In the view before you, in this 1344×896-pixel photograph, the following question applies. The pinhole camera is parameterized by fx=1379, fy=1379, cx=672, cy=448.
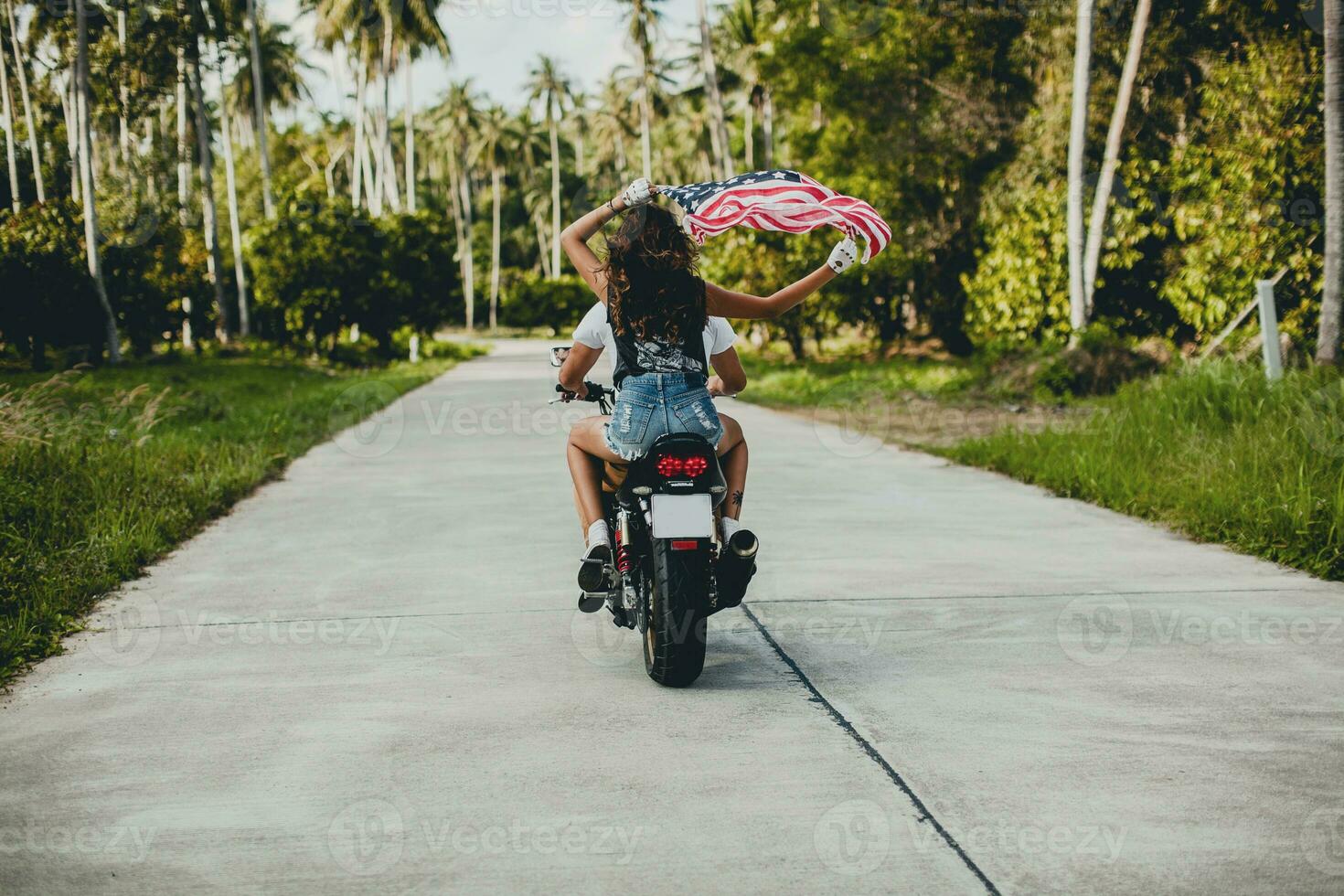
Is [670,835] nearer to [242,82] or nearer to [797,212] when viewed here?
[797,212]

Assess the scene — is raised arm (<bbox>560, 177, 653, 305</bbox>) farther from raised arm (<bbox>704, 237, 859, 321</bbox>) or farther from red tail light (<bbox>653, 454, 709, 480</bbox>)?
red tail light (<bbox>653, 454, 709, 480</bbox>)

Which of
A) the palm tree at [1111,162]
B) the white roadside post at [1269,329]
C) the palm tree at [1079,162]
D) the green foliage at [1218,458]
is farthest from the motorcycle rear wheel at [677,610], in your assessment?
the palm tree at [1111,162]

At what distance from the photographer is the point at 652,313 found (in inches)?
207

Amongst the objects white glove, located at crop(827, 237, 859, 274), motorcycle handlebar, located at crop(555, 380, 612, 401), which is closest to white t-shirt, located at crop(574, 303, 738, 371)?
motorcycle handlebar, located at crop(555, 380, 612, 401)

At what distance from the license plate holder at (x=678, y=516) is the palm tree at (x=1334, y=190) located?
900cm

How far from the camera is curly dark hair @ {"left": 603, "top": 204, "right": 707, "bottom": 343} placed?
5.22 m

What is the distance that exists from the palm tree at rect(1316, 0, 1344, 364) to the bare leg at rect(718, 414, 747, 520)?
8.39m

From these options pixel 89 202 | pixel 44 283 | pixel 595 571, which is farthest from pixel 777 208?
pixel 44 283

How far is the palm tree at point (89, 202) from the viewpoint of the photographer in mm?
32031

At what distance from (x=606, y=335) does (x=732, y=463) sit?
2.57 ft

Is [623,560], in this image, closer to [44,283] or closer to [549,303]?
[44,283]

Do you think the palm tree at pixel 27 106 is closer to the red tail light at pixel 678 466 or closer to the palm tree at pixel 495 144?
the red tail light at pixel 678 466

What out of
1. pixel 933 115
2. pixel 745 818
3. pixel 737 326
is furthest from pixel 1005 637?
pixel 737 326

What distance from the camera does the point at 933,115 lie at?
1102 inches
